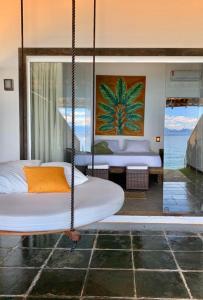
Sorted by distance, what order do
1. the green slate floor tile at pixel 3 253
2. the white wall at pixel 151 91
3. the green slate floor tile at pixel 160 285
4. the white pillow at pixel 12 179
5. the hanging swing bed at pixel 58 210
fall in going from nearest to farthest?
the hanging swing bed at pixel 58 210
the green slate floor tile at pixel 160 285
the white pillow at pixel 12 179
the green slate floor tile at pixel 3 253
the white wall at pixel 151 91

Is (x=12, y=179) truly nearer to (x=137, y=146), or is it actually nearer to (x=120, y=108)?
(x=137, y=146)

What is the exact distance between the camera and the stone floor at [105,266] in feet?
8.03

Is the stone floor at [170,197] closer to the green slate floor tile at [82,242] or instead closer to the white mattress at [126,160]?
the white mattress at [126,160]

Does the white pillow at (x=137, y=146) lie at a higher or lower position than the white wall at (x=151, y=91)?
lower

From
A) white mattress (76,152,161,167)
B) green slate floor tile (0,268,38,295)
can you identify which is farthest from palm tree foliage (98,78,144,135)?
green slate floor tile (0,268,38,295)

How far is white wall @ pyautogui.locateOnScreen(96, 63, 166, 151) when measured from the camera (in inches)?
299

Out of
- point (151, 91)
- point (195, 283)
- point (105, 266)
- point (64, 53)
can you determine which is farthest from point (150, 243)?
point (151, 91)

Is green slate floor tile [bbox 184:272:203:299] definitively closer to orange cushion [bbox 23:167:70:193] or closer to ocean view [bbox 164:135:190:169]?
orange cushion [bbox 23:167:70:193]

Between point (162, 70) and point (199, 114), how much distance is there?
84.4 inches

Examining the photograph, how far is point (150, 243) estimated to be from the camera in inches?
135

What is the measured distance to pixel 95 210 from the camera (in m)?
2.16

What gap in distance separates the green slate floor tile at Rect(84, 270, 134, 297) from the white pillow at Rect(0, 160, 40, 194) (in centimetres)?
103

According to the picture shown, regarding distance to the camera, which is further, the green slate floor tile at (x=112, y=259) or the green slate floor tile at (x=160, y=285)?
the green slate floor tile at (x=112, y=259)
